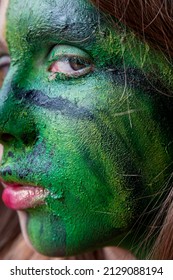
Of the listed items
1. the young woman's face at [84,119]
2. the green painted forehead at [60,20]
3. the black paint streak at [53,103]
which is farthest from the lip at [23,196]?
the green painted forehead at [60,20]

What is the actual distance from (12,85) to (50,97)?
0.07 metres

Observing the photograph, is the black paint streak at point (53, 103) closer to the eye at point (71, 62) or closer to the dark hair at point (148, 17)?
the eye at point (71, 62)

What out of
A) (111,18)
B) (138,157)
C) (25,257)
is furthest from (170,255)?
(25,257)

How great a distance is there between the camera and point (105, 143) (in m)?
0.82

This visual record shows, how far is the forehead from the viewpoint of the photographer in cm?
82

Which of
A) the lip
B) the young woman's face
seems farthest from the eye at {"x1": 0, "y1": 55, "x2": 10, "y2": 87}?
the lip

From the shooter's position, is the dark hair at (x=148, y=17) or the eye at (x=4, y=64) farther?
the eye at (x=4, y=64)

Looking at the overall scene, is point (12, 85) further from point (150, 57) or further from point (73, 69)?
point (150, 57)

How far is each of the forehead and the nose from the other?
0.10 m

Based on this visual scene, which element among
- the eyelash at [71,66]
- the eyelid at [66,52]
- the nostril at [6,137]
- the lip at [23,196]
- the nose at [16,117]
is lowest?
the lip at [23,196]

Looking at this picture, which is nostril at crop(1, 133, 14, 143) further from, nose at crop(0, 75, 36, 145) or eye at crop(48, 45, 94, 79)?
eye at crop(48, 45, 94, 79)

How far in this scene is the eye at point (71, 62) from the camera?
0.83 meters
